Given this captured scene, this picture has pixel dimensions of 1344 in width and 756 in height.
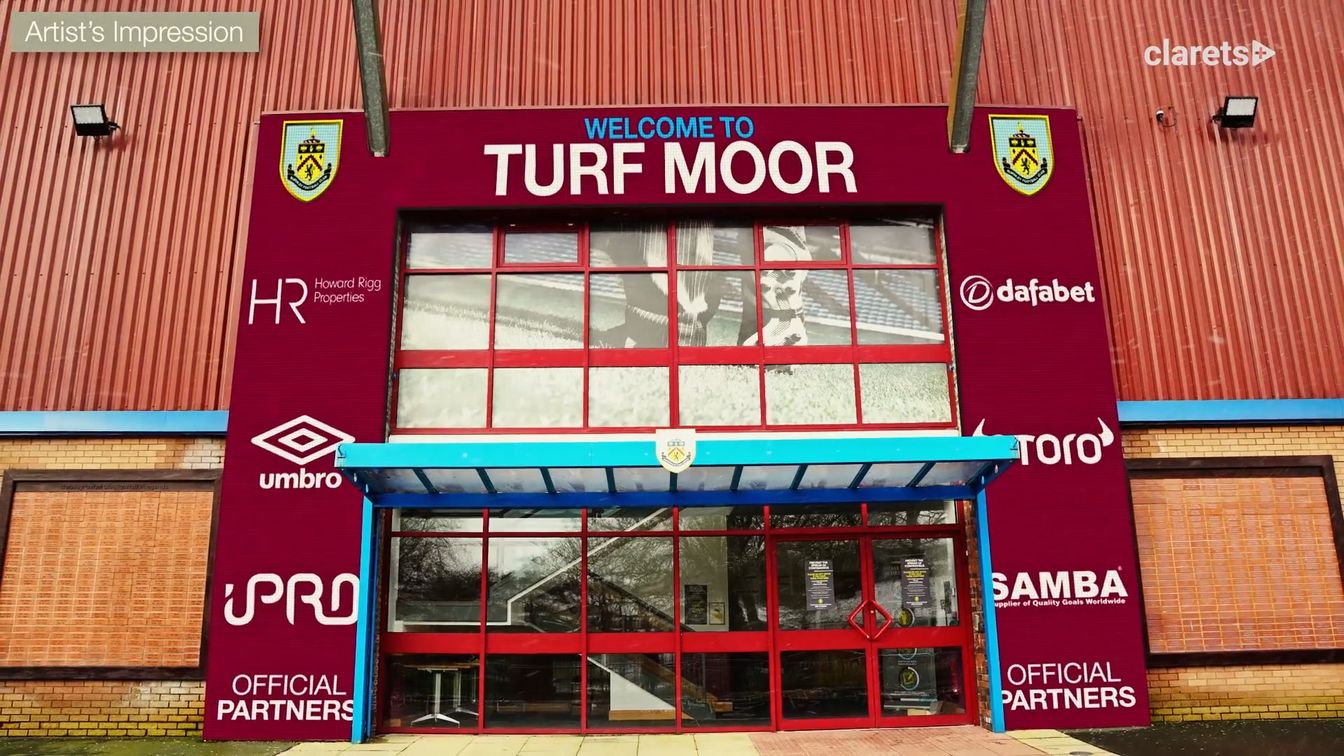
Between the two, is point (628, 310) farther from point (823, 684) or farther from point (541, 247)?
point (823, 684)

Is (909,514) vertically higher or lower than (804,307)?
lower

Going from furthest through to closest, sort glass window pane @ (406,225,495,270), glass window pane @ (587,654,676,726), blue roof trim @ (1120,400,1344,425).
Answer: glass window pane @ (406,225,495,270) → blue roof trim @ (1120,400,1344,425) → glass window pane @ (587,654,676,726)

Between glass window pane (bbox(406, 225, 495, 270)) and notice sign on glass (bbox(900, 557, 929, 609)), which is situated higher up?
glass window pane (bbox(406, 225, 495, 270))

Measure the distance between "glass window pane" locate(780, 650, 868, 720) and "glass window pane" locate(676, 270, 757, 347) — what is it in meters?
3.42

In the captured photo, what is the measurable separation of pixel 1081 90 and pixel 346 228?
8779mm

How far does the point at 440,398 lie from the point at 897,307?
5170mm

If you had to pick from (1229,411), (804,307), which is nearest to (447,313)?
(804,307)

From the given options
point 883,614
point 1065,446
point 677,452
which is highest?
point 1065,446

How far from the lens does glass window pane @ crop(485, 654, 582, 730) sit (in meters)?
8.59

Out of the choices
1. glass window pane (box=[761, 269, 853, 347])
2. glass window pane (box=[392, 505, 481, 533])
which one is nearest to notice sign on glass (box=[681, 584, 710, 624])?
glass window pane (box=[392, 505, 481, 533])

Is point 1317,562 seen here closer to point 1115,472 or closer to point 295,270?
point 1115,472

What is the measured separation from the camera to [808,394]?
9.27m

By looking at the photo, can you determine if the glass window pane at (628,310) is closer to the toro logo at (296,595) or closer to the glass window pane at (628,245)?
the glass window pane at (628,245)

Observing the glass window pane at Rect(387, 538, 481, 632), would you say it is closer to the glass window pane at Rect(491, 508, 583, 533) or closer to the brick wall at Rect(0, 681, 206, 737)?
the glass window pane at Rect(491, 508, 583, 533)
